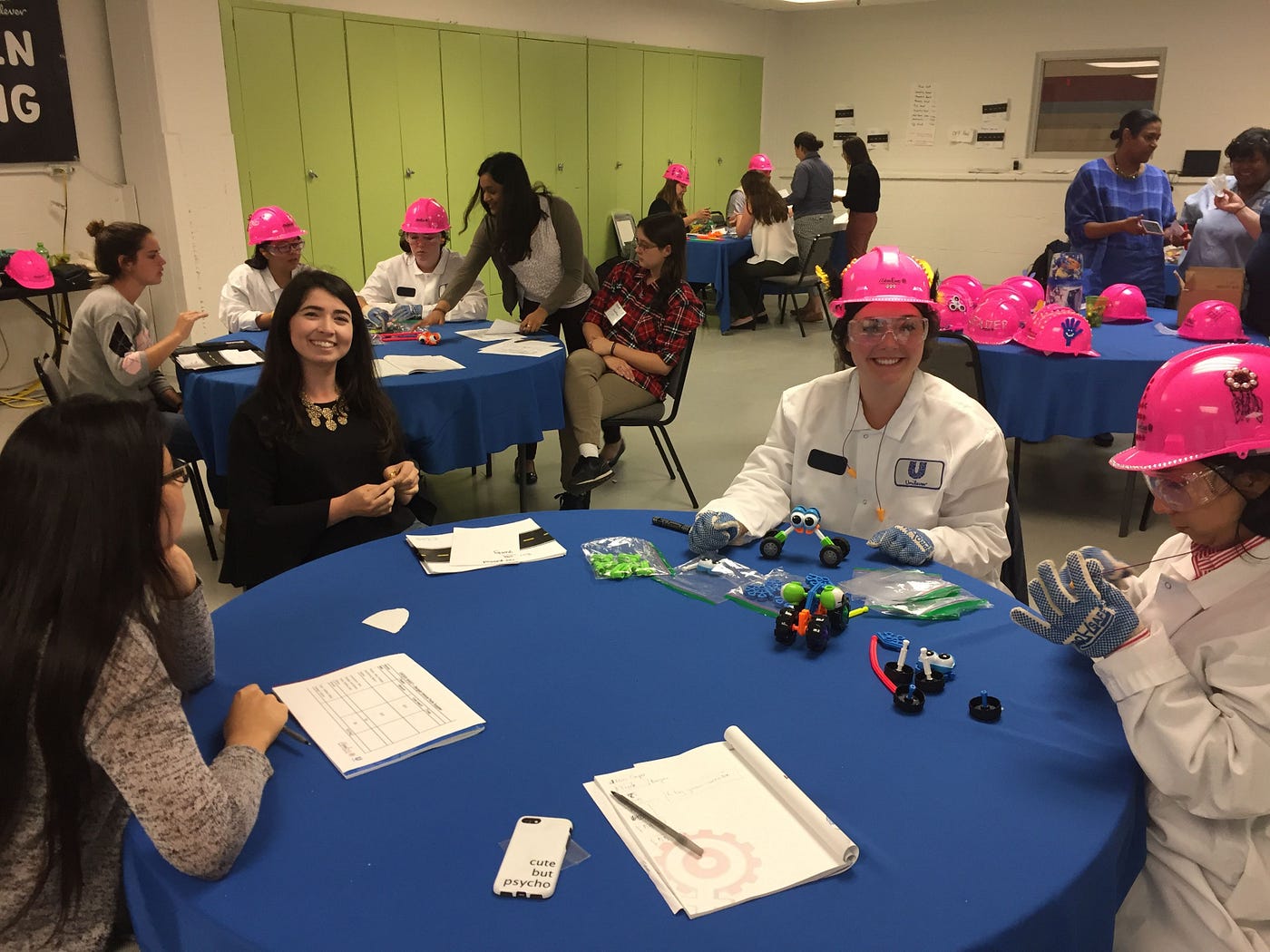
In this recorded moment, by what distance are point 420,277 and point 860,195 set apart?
197 inches

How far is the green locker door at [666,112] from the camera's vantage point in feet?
30.9

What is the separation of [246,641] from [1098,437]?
4.97 meters

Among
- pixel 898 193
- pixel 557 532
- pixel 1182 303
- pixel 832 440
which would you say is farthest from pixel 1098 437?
pixel 898 193

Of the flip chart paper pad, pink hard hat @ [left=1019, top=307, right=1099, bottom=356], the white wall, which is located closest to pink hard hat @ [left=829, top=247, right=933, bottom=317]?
the flip chart paper pad

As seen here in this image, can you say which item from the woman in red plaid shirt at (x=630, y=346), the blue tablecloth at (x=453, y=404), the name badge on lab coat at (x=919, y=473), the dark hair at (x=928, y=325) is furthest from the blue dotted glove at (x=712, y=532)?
the woman in red plaid shirt at (x=630, y=346)

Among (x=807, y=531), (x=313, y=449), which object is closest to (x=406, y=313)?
(x=313, y=449)

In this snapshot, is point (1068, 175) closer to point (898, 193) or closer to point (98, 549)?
point (898, 193)

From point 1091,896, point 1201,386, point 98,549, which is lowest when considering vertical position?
point 1091,896

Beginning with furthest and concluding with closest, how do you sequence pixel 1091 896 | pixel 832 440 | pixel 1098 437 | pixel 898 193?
pixel 898 193
pixel 1098 437
pixel 832 440
pixel 1091 896

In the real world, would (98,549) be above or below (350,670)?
above

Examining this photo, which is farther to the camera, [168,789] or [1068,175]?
[1068,175]

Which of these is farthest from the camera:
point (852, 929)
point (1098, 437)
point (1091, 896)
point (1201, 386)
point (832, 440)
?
point (1098, 437)

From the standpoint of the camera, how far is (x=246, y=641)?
1584 mm

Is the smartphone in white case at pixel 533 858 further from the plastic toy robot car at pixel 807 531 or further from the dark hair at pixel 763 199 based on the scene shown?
the dark hair at pixel 763 199
